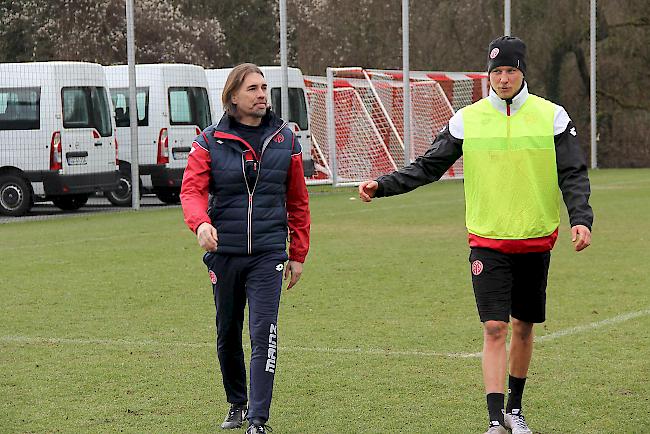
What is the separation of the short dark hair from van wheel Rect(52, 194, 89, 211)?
18984mm

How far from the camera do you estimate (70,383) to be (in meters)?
7.96

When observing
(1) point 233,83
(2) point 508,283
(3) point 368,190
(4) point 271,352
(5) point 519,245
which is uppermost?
(1) point 233,83

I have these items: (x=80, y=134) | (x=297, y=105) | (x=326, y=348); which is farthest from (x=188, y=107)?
(x=326, y=348)

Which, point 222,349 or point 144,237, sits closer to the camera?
point 222,349

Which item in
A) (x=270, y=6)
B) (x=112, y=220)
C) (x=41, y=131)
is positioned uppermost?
(x=270, y=6)

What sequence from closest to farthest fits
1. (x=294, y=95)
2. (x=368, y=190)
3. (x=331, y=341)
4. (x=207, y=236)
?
1. (x=207, y=236)
2. (x=368, y=190)
3. (x=331, y=341)
4. (x=294, y=95)

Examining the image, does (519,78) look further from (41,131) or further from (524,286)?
(41,131)

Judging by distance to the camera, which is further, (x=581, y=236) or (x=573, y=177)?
(x=573, y=177)

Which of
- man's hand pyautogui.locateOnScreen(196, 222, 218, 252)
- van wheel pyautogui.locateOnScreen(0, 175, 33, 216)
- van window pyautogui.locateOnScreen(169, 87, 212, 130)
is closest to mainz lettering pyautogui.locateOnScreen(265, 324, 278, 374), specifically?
man's hand pyautogui.locateOnScreen(196, 222, 218, 252)

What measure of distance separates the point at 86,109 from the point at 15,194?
6.35 ft

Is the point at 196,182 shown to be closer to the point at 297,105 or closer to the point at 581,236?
the point at 581,236

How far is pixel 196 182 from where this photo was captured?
6.40 metres

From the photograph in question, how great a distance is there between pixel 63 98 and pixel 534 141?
18.2 metres

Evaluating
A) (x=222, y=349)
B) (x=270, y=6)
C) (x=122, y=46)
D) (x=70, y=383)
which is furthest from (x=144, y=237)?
(x=270, y=6)
